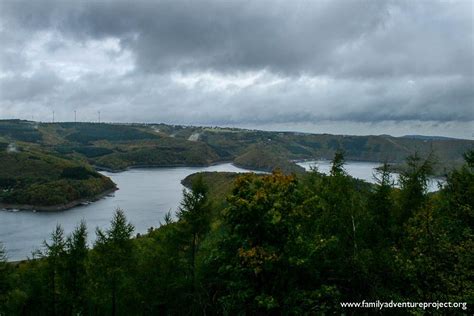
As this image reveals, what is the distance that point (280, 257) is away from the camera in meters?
17.1

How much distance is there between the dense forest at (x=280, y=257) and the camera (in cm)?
1610

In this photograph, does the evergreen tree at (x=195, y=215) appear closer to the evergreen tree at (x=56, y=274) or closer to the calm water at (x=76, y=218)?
the evergreen tree at (x=56, y=274)

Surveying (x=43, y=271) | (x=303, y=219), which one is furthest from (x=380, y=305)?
(x=43, y=271)

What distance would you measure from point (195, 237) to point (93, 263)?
10.2 metres

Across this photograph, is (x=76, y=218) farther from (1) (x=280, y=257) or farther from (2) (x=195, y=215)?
(1) (x=280, y=257)

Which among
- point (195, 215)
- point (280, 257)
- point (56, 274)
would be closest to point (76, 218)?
point (56, 274)

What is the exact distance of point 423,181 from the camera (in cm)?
2506

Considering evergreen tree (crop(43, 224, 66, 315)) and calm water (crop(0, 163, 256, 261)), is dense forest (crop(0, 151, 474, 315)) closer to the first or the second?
evergreen tree (crop(43, 224, 66, 315))

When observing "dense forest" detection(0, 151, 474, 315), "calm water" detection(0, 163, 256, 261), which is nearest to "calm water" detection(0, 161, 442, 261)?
"calm water" detection(0, 163, 256, 261)

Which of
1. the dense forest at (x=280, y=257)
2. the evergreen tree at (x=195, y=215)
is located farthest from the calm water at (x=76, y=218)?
the evergreen tree at (x=195, y=215)

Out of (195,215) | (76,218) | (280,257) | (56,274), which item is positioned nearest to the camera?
(280,257)

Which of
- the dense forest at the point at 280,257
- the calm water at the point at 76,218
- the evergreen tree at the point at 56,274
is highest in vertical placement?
the dense forest at the point at 280,257

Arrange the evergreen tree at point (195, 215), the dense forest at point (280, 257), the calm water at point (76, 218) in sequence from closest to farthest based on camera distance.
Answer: the dense forest at point (280, 257)
the evergreen tree at point (195, 215)
the calm water at point (76, 218)

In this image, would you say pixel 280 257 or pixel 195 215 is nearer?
pixel 280 257
